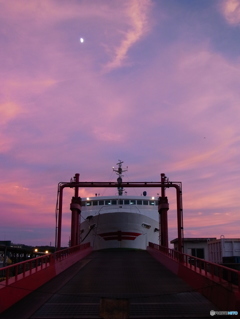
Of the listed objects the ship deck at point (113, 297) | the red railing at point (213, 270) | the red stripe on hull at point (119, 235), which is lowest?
the ship deck at point (113, 297)

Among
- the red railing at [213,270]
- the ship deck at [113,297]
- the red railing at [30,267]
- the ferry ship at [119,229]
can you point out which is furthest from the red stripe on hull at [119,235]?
the ship deck at [113,297]

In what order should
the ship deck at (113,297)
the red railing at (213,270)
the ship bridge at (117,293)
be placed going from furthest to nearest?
the red railing at (213,270) < the ship deck at (113,297) < the ship bridge at (117,293)

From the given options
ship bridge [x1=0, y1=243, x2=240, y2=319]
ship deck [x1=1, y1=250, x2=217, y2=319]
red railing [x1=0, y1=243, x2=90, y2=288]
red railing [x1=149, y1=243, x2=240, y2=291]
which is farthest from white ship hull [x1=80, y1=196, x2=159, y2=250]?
ship deck [x1=1, y1=250, x2=217, y2=319]

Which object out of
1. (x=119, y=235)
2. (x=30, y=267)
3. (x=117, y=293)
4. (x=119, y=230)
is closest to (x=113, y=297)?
(x=117, y=293)

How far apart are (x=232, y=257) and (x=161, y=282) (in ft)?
39.5

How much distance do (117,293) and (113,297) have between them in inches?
27.1

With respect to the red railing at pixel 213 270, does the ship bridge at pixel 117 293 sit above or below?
below

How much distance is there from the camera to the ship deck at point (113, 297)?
804cm

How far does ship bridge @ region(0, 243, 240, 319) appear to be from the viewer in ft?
25.8

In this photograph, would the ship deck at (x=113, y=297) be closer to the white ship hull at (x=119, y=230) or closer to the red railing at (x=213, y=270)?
the red railing at (x=213, y=270)

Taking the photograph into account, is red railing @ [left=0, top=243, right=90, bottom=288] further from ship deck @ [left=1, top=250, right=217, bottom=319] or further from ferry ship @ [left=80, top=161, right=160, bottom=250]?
ferry ship @ [left=80, top=161, right=160, bottom=250]

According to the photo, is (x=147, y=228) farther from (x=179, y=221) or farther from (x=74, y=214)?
(x=179, y=221)

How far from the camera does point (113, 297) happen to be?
9.77 meters

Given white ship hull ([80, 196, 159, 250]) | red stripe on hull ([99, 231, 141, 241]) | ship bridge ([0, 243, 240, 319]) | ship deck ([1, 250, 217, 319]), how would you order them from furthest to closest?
red stripe on hull ([99, 231, 141, 241]), white ship hull ([80, 196, 159, 250]), ship deck ([1, 250, 217, 319]), ship bridge ([0, 243, 240, 319])
